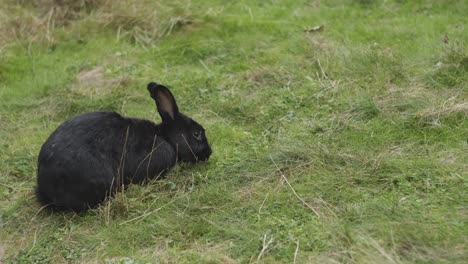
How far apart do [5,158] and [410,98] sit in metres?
3.73

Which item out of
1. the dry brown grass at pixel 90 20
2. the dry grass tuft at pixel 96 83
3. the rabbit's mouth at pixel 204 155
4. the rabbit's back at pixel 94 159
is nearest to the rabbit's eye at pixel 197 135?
the rabbit's mouth at pixel 204 155

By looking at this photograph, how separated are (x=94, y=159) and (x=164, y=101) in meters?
0.97

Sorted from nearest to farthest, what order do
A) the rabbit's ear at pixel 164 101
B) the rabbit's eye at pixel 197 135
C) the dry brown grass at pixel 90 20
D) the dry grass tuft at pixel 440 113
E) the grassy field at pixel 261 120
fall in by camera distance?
the grassy field at pixel 261 120, the dry grass tuft at pixel 440 113, the rabbit's ear at pixel 164 101, the rabbit's eye at pixel 197 135, the dry brown grass at pixel 90 20

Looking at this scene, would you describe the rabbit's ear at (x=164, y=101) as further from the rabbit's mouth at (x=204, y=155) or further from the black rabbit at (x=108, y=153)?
the rabbit's mouth at (x=204, y=155)

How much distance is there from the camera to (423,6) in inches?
337

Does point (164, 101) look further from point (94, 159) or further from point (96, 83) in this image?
point (96, 83)

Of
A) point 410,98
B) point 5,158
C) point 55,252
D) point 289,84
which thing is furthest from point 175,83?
point 55,252

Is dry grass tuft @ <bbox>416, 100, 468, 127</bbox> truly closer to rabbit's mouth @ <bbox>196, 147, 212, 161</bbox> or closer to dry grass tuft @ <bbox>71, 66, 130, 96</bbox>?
rabbit's mouth @ <bbox>196, 147, 212, 161</bbox>

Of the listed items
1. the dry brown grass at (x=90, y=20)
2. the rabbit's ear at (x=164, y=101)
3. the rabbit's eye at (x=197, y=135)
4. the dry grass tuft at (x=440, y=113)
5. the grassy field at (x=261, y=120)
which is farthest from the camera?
the dry brown grass at (x=90, y=20)

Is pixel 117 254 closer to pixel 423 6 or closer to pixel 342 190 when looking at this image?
pixel 342 190

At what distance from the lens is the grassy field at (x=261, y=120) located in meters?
4.30

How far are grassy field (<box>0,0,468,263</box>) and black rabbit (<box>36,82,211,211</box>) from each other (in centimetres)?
14

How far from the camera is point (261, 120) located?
Result: 20.9 ft

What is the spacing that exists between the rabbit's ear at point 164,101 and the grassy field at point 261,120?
47 centimetres
